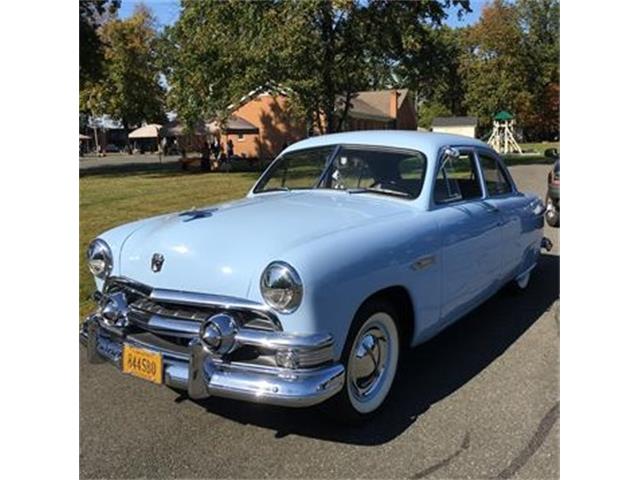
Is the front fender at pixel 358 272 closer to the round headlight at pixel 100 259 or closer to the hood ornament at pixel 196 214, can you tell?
the hood ornament at pixel 196 214

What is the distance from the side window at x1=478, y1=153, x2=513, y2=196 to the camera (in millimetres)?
5227

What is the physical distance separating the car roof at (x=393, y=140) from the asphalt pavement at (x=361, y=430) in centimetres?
151

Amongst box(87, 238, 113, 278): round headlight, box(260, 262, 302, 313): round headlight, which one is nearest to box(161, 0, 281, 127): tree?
box(87, 238, 113, 278): round headlight

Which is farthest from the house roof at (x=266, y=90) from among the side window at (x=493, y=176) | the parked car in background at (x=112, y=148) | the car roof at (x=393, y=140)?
the parked car in background at (x=112, y=148)

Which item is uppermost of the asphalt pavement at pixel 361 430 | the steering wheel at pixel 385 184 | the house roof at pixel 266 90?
the house roof at pixel 266 90

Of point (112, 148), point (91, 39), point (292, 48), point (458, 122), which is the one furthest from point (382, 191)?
point (112, 148)

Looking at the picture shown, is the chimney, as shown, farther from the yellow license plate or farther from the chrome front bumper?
the chrome front bumper

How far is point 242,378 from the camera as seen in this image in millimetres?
3041

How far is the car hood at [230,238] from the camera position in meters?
3.22

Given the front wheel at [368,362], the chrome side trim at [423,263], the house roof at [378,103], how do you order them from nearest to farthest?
the front wheel at [368,362], the chrome side trim at [423,263], the house roof at [378,103]

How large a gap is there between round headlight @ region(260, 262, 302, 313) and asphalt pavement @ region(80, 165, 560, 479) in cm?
79

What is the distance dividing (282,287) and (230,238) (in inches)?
20.9

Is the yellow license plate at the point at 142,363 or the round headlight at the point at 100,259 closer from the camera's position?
the yellow license plate at the point at 142,363
